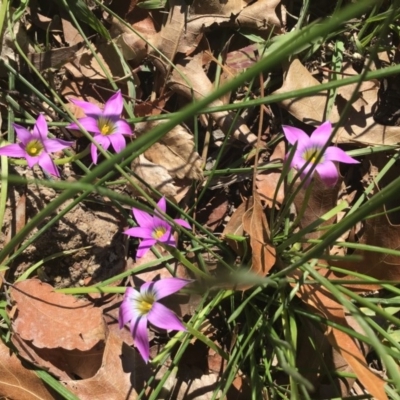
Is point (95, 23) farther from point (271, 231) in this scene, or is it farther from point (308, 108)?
point (271, 231)

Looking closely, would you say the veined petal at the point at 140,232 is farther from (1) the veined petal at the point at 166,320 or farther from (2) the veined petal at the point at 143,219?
(1) the veined petal at the point at 166,320

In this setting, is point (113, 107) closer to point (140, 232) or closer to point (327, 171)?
point (140, 232)

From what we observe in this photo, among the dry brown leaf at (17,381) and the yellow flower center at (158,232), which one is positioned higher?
the yellow flower center at (158,232)

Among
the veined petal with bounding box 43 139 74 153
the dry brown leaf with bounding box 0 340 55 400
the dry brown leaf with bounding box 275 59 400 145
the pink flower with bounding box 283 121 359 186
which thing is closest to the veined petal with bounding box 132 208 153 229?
the veined petal with bounding box 43 139 74 153

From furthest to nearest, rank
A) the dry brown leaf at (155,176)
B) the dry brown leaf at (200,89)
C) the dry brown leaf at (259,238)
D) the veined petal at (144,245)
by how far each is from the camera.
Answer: the dry brown leaf at (200,89) < the dry brown leaf at (155,176) < the dry brown leaf at (259,238) < the veined petal at (144,245)

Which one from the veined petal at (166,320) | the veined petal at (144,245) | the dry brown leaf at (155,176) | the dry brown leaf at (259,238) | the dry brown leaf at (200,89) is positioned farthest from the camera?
the dry brown leaf at (200,89)

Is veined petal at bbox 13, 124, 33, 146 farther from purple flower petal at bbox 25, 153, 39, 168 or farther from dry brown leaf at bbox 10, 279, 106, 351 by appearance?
dry brown leaf at bbox 10, 279, 106, 351

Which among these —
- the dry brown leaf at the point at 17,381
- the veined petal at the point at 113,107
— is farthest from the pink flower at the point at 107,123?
the dry brown leaf at the point at 17,381

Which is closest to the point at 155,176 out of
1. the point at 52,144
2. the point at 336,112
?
the point at 52,144
